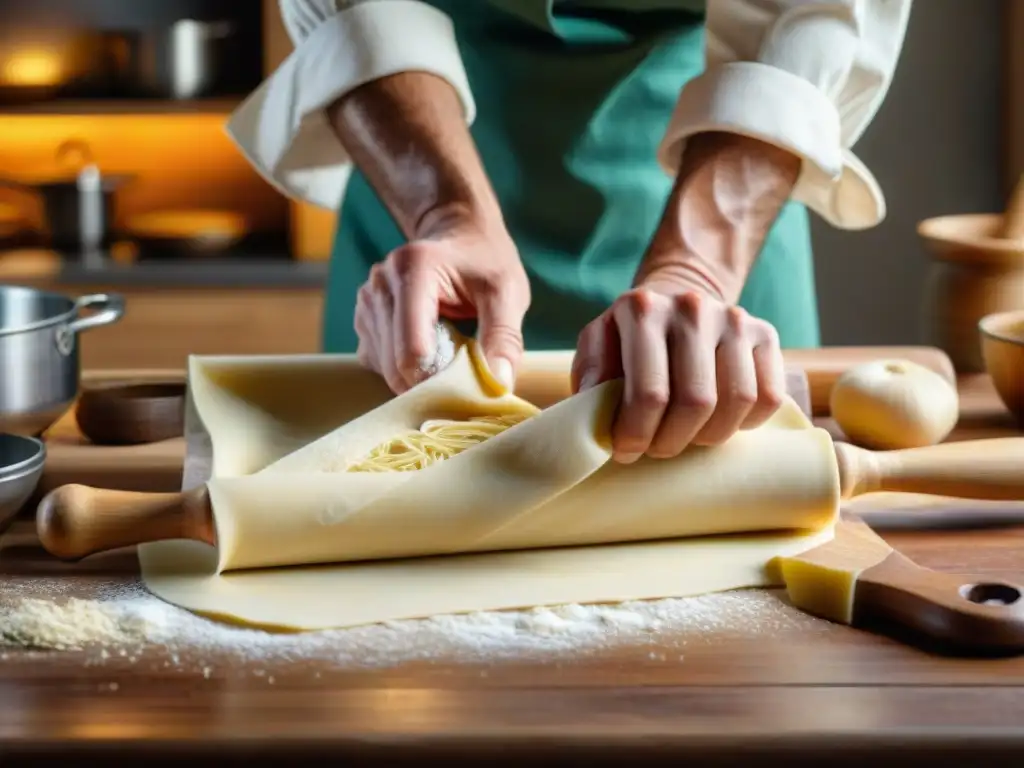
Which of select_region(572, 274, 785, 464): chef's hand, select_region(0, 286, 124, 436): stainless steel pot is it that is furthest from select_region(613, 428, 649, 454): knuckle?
select_region(0, 286, 124, 436): stainless steel pot

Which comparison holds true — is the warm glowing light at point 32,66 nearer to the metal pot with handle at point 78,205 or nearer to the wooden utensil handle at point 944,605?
the metal pot with handle at point 78,205

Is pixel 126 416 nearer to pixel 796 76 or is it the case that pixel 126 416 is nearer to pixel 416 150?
pixel 416 150

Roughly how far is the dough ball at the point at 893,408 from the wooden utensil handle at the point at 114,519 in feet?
1.58

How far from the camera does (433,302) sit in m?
0.92

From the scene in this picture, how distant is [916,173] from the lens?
106 inches

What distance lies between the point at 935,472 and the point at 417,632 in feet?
1.16

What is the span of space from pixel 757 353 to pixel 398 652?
0.27 meters

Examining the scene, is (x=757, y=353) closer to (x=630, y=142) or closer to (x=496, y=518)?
(x=496, y=518)

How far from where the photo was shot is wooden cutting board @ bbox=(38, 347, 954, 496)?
0.94 m

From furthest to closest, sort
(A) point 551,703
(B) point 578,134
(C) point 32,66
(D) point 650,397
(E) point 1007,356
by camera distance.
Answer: (C) point 32,66, (B) point 578,134, (E) point 1007,356, (D) point 650,397, (A) point 551,703

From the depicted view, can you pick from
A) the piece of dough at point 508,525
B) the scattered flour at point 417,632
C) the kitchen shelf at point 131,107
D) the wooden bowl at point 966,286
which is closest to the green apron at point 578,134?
the wooden bowl at point 966,286

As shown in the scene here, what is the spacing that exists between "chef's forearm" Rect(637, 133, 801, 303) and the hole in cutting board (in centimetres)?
40

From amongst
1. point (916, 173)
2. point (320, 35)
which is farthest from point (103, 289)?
point (916, 173)

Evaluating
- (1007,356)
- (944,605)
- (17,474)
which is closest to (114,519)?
(17,474)
